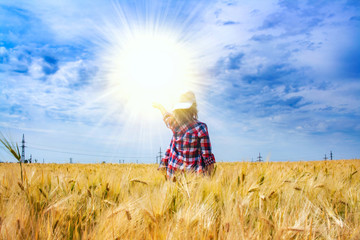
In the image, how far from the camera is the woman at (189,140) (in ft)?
14.1

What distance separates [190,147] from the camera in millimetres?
4469

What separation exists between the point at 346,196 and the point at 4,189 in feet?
11.4

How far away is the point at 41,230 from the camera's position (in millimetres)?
1553

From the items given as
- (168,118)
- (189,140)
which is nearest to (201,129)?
(189,140)

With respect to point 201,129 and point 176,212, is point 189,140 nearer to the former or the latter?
point 201,129

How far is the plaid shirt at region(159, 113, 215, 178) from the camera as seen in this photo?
430 cm

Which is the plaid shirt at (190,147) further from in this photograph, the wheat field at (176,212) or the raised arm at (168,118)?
the wheat field at (176,212)

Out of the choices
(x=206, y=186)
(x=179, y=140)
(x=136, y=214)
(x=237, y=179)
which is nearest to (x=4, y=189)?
(x=136, y=214)

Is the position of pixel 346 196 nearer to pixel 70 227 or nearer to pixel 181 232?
pixel 181 232

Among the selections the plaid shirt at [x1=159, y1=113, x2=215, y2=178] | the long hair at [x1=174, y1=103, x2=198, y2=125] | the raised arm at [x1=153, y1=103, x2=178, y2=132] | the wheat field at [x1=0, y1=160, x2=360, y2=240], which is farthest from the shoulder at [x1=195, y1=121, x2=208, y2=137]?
the wheat field at [x1=0, y1=160, x2=360, y2=240]

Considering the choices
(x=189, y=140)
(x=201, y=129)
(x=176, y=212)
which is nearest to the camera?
(x=176, y=212)

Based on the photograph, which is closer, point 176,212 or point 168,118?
point 176,212

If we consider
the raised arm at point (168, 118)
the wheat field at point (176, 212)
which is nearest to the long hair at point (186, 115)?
the raised arm at point (168, 118)

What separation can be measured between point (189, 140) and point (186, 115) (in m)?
0.46
